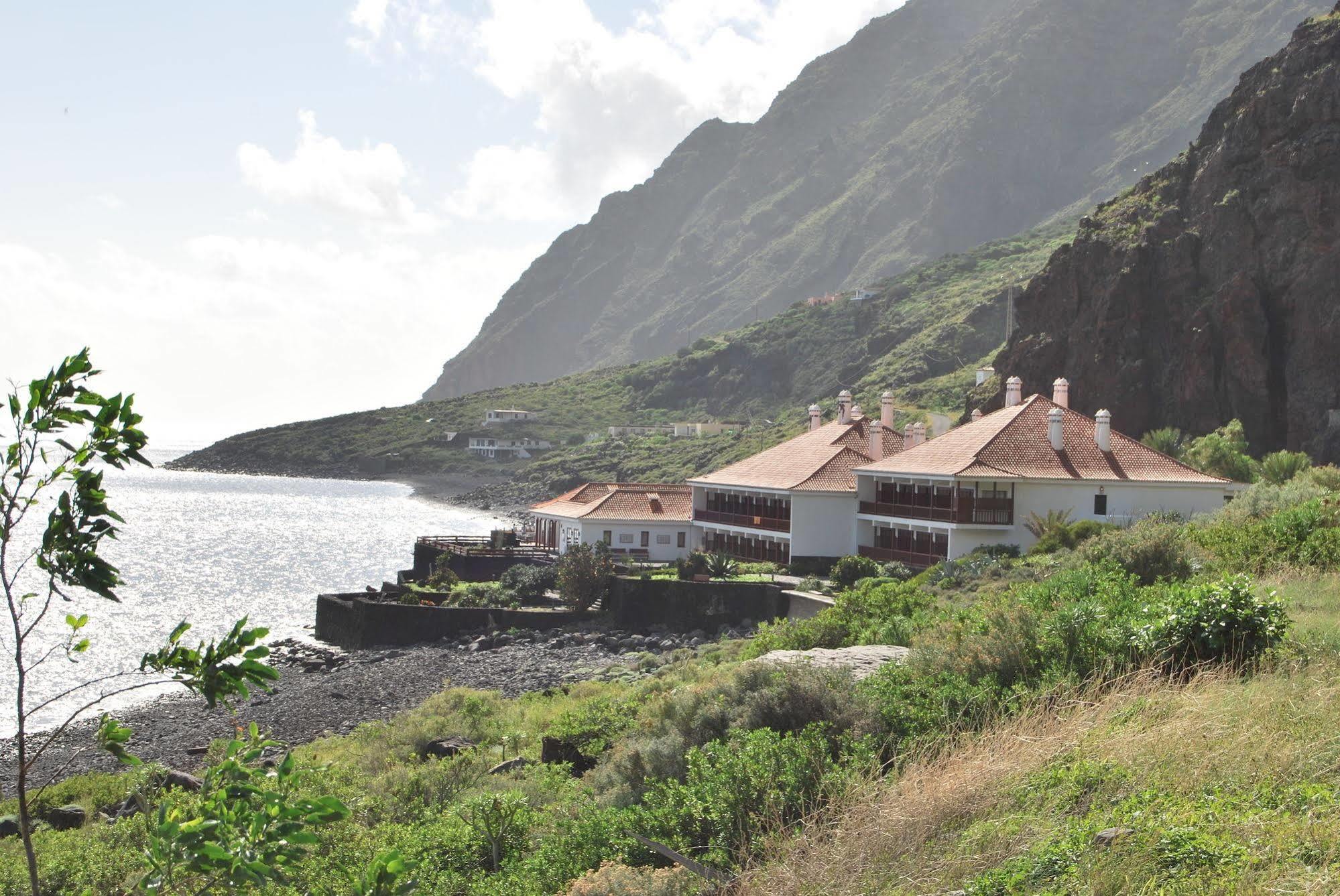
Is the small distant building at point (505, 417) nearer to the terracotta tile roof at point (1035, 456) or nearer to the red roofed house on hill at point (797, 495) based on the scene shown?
the red roofed house on hill at point (797, 495)

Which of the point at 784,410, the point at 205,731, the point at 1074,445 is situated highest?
the point at 784,410

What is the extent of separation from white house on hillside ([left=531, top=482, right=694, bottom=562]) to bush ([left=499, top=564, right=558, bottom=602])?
3.50 metres

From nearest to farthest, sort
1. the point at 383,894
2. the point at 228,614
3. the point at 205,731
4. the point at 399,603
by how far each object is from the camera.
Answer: the point at 383,894, the point at 205,731, the point at 399,603, the point at 228,614

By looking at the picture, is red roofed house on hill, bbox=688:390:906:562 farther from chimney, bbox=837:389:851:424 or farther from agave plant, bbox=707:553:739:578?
agave plant, bbox=707:553:739:578

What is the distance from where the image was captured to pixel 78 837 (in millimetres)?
18703

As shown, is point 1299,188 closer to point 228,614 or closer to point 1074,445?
point 1074,445

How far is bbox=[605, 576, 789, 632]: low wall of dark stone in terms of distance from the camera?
4047 cm

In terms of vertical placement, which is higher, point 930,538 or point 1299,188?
point 1299,188

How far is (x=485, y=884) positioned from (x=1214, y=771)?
695 centimetres

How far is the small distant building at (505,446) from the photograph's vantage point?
17700 centimetres

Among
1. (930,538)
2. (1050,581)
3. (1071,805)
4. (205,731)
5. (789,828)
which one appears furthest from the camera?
(930,538)

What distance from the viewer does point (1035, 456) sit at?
4128 centimetres

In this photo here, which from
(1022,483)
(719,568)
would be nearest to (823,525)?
(719,568)

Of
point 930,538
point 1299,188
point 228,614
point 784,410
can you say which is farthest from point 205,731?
point 784,410
